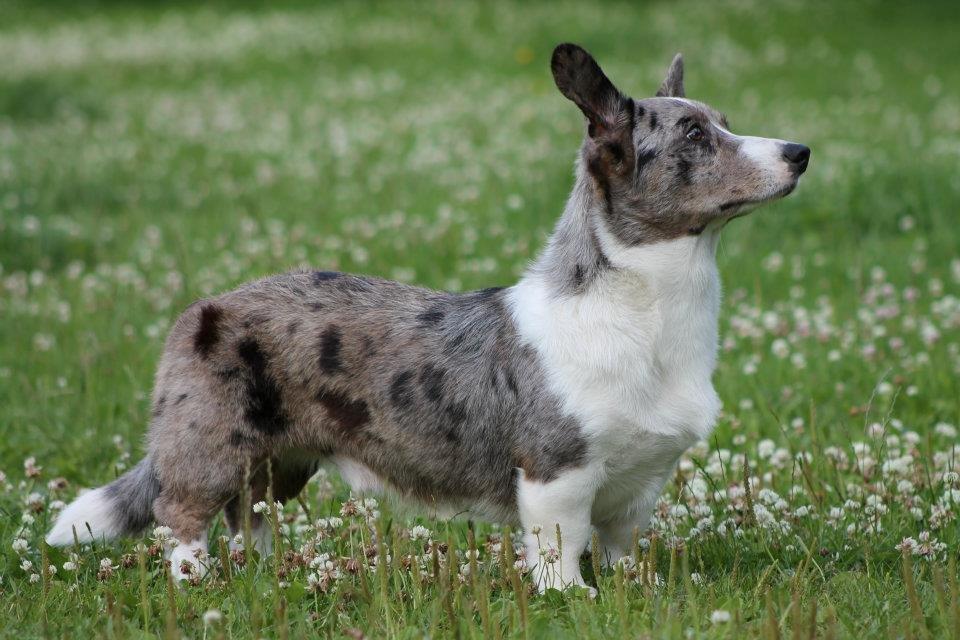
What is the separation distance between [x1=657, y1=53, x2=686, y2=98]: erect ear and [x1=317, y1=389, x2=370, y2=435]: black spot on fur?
1.61 m

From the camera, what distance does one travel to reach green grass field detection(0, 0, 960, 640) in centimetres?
375

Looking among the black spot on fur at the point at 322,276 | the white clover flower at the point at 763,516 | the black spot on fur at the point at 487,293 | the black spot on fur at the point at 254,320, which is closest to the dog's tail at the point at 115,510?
the black spot on fur at the point at 254,320

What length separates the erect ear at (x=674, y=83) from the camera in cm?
456

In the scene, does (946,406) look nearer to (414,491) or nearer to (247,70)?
(414,491)

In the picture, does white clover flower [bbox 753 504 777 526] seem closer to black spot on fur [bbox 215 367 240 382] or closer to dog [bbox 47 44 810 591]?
dog [bbox 47 44 810 591]

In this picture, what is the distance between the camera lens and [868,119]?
1364 centimetres

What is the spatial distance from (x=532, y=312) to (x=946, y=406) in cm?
274

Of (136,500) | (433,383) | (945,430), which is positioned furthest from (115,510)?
(945,430)

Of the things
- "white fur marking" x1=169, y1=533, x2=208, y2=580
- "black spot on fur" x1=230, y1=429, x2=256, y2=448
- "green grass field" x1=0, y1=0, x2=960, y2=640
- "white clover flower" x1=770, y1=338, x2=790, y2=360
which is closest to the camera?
"green grass field" x1=0, y1=0, x2=960, y2=640

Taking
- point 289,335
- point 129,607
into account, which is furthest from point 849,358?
point 129,607

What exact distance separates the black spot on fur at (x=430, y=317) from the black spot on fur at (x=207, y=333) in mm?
731

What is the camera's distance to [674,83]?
4.57 metres

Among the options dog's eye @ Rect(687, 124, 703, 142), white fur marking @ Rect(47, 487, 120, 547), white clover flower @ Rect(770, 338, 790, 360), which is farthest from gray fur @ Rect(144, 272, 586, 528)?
white clover flower @ Rect(770, 338, 790, 360)

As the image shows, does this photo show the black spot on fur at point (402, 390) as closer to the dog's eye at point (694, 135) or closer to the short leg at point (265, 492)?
the short leg at point (265, 492)
